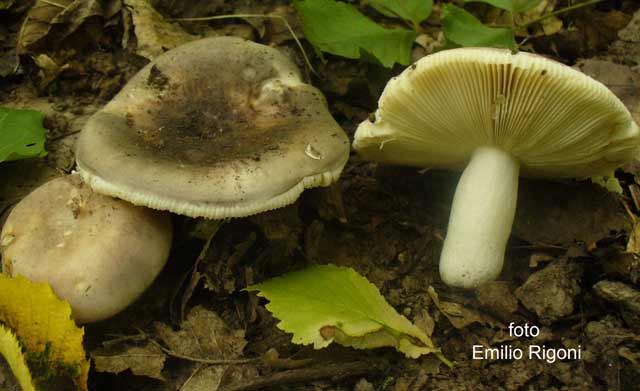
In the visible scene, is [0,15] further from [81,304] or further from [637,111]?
[637,111]

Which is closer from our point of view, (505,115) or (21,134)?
(505,115)

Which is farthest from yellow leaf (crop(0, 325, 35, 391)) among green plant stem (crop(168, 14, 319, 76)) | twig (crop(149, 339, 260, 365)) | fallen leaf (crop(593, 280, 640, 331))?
fallen leaf (crop(593, 280, 640, 331))

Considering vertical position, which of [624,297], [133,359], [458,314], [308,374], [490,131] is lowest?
[133,359]

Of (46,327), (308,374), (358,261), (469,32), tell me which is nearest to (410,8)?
(469,32)

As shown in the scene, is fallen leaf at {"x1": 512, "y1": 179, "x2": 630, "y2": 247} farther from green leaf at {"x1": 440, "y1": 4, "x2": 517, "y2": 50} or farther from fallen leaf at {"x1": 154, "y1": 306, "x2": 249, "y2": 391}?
fallen leaf at {"x1": 154, "y1": 306, "x2": 249, "y2": 391}

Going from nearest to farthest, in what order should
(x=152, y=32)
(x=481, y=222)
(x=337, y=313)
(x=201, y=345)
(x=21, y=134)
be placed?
→ (x=337, y=313) < (x=201, y=345) < (x=481, y=222) < (x=21, y=134) < (x=152, y=32)

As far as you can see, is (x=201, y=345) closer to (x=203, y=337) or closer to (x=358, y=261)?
(x=203, y=337)
